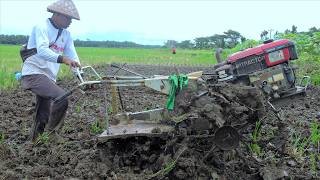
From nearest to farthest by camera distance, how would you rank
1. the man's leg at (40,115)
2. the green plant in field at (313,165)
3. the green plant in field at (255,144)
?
the green plant in field at (313,165), the green plant in field at (255,144), the man's leg at (40,115)

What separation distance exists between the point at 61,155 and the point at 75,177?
726 millimetres

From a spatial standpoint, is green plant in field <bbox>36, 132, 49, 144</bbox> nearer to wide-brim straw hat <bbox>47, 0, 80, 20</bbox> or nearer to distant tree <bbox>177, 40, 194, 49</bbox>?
wide-brim straw hat <bbox>47, 0, 80, 20</bbox>

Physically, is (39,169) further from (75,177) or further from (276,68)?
(276,68)

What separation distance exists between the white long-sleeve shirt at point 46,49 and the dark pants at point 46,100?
0.35 feet

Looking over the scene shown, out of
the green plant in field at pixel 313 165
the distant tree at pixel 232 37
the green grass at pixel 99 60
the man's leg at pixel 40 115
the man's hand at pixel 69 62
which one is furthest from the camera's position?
the distant tree at pixel 232 37

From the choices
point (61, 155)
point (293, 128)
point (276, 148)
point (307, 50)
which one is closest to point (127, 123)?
point (61, 155)

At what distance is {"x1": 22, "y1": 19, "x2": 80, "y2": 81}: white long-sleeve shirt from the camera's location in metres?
5.93

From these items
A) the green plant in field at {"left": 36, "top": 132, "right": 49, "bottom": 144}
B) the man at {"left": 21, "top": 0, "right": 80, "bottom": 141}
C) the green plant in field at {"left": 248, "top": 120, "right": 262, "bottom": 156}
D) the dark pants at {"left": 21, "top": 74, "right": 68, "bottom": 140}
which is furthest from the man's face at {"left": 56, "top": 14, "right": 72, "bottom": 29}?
the green plant in field at {"left": 248, "top": 120, "right": 262, "bottom": 156}

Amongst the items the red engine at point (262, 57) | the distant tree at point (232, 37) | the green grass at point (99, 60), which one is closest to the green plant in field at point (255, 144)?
the red engine at point (262, 57)

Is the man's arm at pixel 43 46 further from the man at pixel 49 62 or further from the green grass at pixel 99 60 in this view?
the green grass at pixel 99 60

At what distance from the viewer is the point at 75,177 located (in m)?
5.06

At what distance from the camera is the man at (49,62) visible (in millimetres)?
6055

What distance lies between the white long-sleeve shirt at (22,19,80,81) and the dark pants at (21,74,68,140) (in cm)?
11

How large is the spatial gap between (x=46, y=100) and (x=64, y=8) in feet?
4.07
